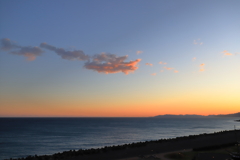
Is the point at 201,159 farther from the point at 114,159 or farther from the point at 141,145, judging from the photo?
the point at 141,145

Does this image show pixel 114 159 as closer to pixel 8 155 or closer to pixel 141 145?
pixel 141 145

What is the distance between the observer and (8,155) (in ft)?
136

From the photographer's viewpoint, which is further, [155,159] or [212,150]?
[212,150]

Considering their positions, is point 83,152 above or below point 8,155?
above

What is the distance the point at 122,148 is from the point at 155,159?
11.2 metres

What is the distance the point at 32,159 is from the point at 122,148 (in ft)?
50.9

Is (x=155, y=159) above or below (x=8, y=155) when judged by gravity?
above

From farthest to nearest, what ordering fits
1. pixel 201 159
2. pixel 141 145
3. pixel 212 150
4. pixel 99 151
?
pixel 141 145
pixel 99 151
pixel 212 150
pixel 201 159

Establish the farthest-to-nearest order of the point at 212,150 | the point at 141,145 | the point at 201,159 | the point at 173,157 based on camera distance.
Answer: the point at 141,145 < the point at 212,150 < the point at 173,157 < the point at 201,159

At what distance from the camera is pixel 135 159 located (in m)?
27.2

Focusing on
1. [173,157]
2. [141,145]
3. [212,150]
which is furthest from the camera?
[141,145]

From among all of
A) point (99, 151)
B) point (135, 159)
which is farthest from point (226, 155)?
point (99, 151)

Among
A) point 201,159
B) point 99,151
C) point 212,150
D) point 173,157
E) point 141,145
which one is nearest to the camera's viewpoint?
point 201,159

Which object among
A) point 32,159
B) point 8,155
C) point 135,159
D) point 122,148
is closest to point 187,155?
point 135,159
